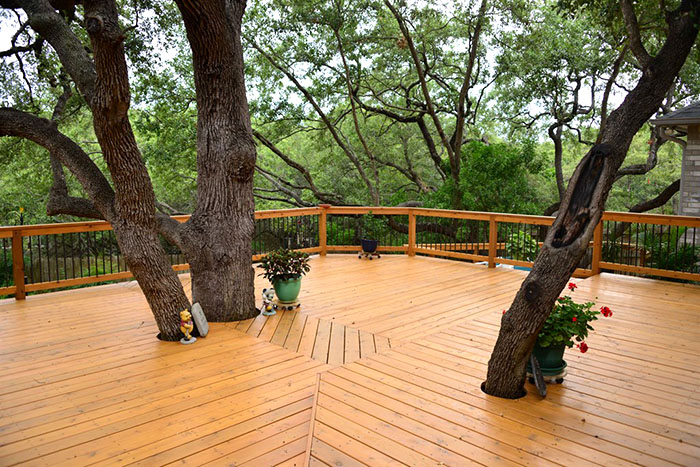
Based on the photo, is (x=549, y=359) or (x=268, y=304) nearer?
(x=549, y=359)

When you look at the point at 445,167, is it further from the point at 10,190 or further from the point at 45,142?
the point at 10,190

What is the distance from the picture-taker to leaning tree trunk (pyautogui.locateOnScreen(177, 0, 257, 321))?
15.0 ft

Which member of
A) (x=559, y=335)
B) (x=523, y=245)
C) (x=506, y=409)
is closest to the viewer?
(x=506, y=409)

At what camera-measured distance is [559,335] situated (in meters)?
3.09


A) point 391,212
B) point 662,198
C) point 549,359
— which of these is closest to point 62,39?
point 549,359

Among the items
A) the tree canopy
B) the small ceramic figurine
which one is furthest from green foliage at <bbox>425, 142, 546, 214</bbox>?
the small ceramic figurine

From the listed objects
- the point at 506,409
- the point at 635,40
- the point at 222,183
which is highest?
the point at 635,40

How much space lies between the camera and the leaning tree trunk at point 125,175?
11.2 feet

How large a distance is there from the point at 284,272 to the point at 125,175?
1938 mm

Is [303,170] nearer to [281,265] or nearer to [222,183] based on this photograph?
[281,265]

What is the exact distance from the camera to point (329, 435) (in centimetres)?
260

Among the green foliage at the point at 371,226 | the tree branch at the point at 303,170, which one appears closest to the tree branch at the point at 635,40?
the green foliage at the point at 371,226

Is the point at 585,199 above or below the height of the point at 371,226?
above

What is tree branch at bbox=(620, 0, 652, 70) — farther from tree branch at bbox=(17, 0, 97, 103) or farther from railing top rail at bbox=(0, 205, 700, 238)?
tree branch at bbox=(17, 0, 97, 103)
